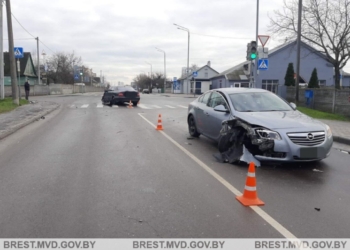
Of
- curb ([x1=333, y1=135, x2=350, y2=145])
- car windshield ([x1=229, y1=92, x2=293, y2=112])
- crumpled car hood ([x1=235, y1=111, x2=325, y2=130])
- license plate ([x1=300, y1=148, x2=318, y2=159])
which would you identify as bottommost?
curb ([x1=333, y1=135, x2=350, y2=145])

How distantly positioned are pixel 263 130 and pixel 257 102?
178cm

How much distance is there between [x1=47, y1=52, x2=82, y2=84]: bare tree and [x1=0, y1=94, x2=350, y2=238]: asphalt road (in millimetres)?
76731

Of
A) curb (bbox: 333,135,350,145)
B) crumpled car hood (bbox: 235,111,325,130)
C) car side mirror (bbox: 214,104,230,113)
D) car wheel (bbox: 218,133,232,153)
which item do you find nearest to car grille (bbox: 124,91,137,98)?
curb (bbox: 333,135,350,145)

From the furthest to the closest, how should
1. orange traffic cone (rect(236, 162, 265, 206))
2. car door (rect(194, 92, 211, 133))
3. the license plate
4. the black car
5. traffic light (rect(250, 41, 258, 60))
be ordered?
1. the black car
2. traffic light (rect(250, 41, 258, 60))
3. car door (rect(194, 92, 211, 133))
4. the license plate
5. orange traffic cone (rect(236, 162, 265, 206))

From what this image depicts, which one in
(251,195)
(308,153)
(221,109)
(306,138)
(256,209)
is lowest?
(256,209)

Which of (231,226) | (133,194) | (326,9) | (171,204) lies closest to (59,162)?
(133,194)

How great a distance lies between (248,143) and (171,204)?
8.79 ft

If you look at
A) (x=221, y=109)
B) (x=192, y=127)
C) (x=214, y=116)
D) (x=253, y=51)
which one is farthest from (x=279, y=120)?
(x=253, y=51)

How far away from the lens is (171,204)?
473 centimetres

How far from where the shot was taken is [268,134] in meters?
6.50

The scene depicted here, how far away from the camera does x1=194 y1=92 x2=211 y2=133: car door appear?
9505mm

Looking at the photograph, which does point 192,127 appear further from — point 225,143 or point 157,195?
point 157,195

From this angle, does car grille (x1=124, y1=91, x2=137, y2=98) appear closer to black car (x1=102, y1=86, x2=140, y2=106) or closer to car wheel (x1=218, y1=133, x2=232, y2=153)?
black car (x1=102, y1=86, x2=140, y2=106)

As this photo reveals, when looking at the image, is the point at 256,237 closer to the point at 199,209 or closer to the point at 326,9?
the point at 199,209
